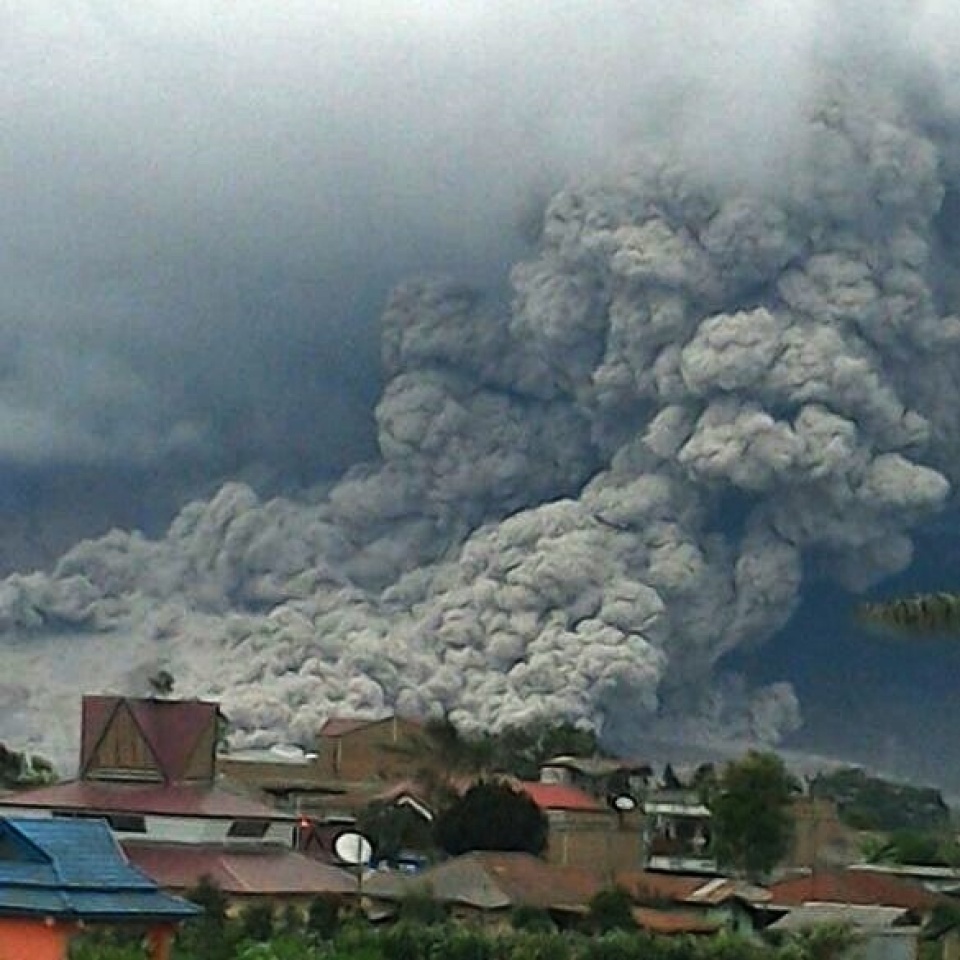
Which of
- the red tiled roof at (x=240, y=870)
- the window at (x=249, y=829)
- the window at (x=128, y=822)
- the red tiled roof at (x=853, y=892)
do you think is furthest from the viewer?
the window at (x=128, y=822)

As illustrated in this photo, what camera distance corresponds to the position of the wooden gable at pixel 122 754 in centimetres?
5553

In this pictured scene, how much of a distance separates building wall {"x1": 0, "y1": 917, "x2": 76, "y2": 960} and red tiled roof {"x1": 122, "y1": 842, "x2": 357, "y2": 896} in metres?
22.5

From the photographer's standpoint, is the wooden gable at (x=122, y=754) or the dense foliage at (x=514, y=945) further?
the wooden gable at (x=122, y=754)

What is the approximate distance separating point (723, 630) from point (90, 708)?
33.8 metres

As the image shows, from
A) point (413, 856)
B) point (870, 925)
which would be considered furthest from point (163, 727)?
point (870, 925)

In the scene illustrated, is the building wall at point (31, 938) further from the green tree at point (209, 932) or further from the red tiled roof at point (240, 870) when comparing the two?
the red tiled roof at point (240, 870)

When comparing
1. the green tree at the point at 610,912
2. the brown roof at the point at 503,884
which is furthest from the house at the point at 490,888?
the green tree at the point at 610,912

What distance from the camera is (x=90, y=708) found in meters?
58.6

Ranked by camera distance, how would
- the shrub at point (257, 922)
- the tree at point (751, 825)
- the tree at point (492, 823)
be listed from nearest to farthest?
the shrub at point (257, 922)
the tree at point (492, 823)
the tree at point (751, 825)

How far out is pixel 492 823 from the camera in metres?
→ 54.6

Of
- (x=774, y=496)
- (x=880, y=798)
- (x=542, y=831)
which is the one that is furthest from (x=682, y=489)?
(x=542, y=831)

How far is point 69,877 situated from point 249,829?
97.8 ft

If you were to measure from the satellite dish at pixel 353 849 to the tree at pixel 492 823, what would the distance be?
170 cm

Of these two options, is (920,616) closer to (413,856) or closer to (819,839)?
(413,856)
